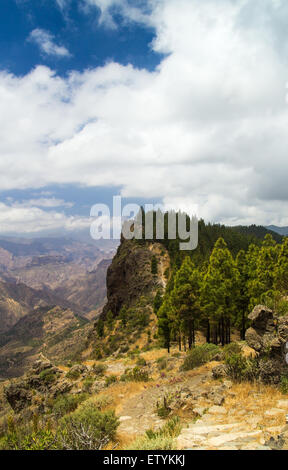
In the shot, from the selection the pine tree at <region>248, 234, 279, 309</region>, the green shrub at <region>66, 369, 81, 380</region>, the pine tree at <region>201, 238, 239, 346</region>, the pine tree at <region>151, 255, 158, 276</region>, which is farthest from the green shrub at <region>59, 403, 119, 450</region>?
the pine tree at <region>151, 255, 158, 276</region>

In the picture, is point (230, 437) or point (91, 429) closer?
point (230, 437)

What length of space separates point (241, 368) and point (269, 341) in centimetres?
207

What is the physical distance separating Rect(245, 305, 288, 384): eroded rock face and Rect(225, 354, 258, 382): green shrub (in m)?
0.41

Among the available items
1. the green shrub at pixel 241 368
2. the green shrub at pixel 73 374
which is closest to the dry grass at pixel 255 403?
the green shrub at pixel 241 368

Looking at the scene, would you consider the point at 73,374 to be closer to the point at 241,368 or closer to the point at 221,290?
the point at 221,290

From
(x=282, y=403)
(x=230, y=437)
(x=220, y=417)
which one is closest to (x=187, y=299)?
(x=282, y=403)

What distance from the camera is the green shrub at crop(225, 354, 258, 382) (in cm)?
1112

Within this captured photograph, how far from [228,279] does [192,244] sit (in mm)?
63898

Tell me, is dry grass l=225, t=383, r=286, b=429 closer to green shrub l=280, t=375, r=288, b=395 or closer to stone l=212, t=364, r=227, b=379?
green shrub l=280, t=375, r=288, b=395

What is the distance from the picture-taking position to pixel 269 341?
10.9 meters

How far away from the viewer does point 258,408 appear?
27.2 ft
